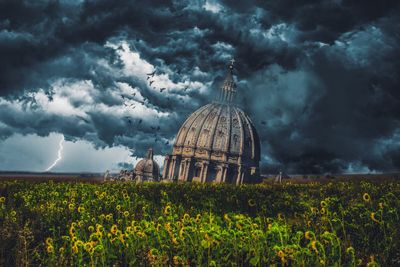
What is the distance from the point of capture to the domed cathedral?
102562 mm

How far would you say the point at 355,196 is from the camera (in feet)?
34.1

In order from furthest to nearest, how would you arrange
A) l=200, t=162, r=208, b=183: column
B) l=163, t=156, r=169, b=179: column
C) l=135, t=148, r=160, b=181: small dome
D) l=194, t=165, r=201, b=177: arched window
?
l=163, t=156, r=169, b=179: column
l=194, t=165, r=201, b=177: arched window
l=200, t=162, r=208, b=183: column
l=135, t=148, r=160, b=181: small dome

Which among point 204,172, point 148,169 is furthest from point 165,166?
point 204,172

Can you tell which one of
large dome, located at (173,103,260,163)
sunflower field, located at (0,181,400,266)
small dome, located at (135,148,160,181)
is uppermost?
large dome, located at (173,103,260,163)

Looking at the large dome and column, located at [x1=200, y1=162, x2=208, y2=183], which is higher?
the large dome

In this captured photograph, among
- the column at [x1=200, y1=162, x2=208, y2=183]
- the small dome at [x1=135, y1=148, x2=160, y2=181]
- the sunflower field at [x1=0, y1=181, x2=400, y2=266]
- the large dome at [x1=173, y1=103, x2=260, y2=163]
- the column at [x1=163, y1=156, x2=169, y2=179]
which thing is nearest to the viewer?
the sunflower field at [x1=0, y1=181, x2=400, y2=266]

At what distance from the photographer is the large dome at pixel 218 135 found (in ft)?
338

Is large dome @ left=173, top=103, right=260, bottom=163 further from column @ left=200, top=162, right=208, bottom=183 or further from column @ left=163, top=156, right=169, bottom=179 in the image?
column @ left=163, top=156, right=169, bottom=179

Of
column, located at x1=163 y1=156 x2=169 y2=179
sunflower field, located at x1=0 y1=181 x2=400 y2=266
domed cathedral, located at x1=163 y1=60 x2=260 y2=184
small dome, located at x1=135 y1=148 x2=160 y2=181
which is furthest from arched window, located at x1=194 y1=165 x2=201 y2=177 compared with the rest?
sunflower field, located at x1=0 y1=181 x2=400 y2=266

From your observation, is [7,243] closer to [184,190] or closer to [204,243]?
[204,243]

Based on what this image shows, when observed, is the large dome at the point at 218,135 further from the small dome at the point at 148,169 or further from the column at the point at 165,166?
the small dome at the point at 148,169

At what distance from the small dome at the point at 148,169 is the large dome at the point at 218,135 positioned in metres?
6.38

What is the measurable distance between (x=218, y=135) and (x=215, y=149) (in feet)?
10.6

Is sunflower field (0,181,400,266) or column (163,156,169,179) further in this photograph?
column (163,156,169,179)
